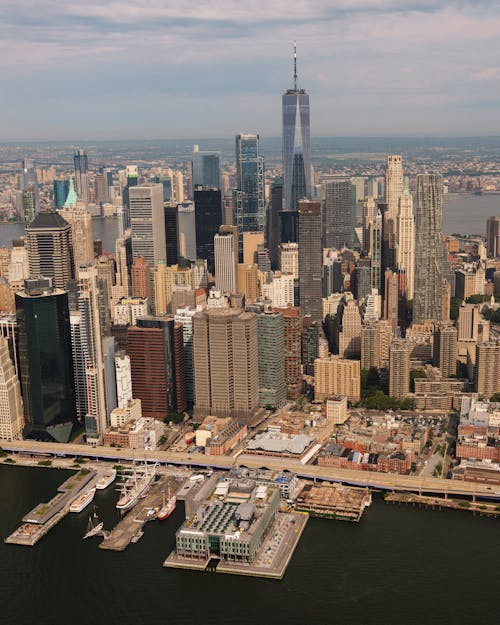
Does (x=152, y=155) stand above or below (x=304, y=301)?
above

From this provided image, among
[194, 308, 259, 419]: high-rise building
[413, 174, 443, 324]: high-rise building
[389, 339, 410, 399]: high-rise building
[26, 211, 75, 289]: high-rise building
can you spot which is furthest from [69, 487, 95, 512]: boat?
[413, 174, 443, 324]: high-rise building

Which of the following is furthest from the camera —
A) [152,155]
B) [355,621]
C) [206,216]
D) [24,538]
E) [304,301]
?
[152,155]

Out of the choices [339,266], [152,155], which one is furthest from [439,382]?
[152,155]

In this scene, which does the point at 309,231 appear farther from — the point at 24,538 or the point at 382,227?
the point at 24,538

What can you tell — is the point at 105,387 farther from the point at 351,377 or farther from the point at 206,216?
the point at 206,216

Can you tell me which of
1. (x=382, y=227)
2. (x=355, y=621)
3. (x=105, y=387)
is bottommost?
(x=355, y=621)

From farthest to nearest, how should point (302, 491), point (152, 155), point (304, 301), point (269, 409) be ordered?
point (152, 155)
point (304, 301)
point (269, 409)
point (302, 491)

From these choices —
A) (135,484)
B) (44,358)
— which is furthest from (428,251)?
(135,484)

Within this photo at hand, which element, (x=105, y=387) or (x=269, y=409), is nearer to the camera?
(x=105, y=387)

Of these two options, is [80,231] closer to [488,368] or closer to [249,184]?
[249,184]
